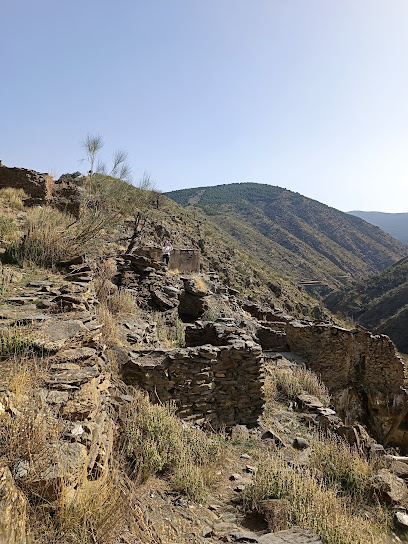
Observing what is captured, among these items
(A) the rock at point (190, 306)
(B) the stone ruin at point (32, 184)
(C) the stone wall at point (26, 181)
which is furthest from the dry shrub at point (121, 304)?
(C) the stone wall at point (26, 181)

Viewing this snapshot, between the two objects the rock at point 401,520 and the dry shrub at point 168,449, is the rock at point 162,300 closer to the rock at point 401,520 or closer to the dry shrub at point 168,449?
the dry shrub at point 168,449

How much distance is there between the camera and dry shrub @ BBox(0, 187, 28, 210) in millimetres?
11031

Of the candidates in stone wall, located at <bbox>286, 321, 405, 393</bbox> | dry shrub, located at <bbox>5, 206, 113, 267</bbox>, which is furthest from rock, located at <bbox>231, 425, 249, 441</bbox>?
stone wall, located at <bbox>286, 321, 405, 393</bbox>

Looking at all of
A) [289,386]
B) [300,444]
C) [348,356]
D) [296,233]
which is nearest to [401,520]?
[300,444]

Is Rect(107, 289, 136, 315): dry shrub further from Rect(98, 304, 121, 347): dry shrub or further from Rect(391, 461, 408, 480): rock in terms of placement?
Rect(391, 461, 408, 480): rock

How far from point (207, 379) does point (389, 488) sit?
8.31 ft

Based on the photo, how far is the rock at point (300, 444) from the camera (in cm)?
493

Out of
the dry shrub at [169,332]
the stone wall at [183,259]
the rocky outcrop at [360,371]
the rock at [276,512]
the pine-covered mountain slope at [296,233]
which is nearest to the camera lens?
the rock at [276,512]

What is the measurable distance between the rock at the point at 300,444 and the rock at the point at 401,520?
1.47m

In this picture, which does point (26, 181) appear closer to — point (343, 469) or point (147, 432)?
point (147, 432)

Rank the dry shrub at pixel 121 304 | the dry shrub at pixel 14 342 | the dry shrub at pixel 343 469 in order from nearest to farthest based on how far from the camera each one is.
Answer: the dry shrub at pixel 14 342 → the dry shrub at pixel 343 469 → the dry shrub at pixel 121 304

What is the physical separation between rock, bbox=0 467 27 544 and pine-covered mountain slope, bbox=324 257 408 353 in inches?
1265

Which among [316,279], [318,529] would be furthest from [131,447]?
[316,279]

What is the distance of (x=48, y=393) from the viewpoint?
2.63 meters
